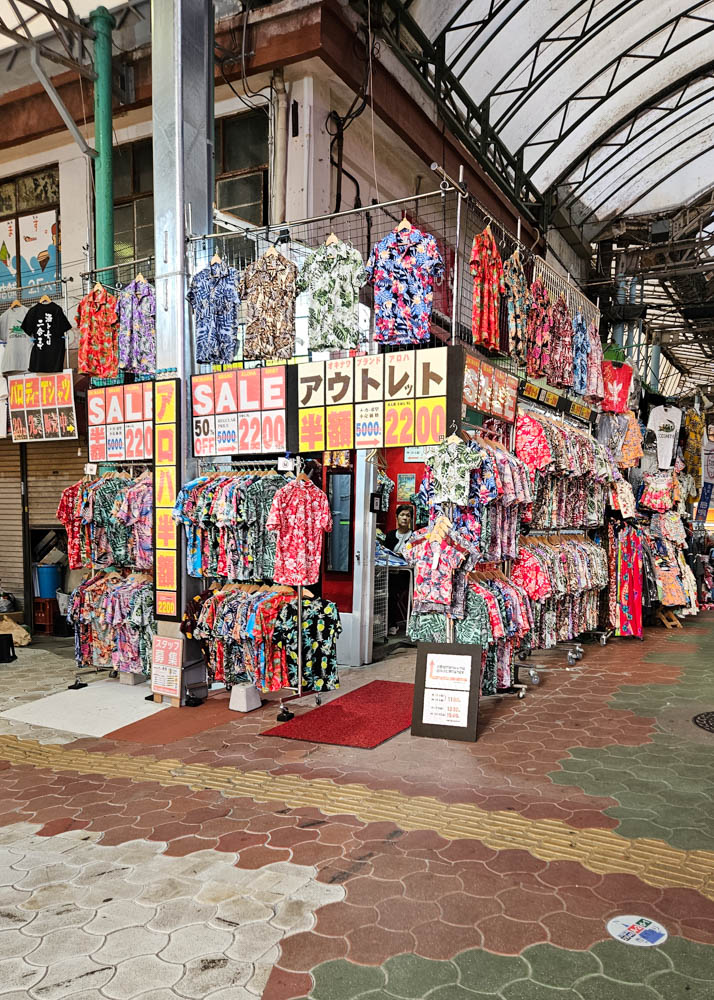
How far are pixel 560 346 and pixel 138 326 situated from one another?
4006 millimetres

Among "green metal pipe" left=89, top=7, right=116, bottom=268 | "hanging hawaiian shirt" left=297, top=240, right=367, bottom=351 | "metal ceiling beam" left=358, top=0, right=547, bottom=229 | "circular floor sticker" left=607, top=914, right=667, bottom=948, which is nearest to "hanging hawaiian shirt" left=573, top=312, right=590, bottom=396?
"hanging hawaiian shirt" left=297, top=240, right=367, bottom=351

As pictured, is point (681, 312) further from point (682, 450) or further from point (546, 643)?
point (546, 643)

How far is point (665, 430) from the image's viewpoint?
36.1 feet

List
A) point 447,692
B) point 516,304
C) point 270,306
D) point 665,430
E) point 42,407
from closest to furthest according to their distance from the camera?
1. point 447,692
2. point 270,306
3. point 516,304
4. point 42,407
5. point 665,430

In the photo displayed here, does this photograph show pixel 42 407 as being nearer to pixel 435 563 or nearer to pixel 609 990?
pixel 435 563

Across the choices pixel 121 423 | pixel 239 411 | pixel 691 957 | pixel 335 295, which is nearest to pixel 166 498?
pixel 121 423

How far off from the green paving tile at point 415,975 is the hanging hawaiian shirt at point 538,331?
16.6ft

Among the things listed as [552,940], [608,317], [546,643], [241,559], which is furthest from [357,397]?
[608,317]

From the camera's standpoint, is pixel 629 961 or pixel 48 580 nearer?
pixel 629 961

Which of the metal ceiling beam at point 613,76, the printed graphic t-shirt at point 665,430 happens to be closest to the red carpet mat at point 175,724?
the printed graphic t-shirt at point 665,430

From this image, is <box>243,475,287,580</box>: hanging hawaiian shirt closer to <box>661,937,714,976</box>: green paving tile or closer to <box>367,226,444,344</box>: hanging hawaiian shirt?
<box>367,226,444,344</box>: hanging hawaiian shirt

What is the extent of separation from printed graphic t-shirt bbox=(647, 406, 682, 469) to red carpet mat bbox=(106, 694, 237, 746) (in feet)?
25.9

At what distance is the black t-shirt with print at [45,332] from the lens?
792cm

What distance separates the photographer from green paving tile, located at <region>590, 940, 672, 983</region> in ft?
8.20
